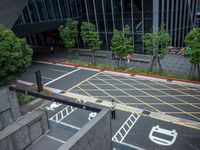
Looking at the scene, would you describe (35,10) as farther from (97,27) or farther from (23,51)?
(23,51)

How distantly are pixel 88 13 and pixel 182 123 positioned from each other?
2688 cm

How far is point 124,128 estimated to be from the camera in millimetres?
17531

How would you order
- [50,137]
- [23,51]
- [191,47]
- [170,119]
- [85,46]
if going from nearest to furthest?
[50,137]
[170,119]
[23,51]
[191,47]
[85,46]

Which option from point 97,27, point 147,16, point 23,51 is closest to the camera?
point 23,51

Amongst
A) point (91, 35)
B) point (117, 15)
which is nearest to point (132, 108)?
point (91, 35)

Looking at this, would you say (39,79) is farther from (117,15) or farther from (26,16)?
(117,15)

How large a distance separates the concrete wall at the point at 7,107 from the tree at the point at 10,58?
1.68m

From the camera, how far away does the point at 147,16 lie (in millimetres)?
32250

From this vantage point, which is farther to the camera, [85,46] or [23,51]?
[85,46]

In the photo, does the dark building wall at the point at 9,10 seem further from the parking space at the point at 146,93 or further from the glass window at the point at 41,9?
the parking space at the point at 146,93

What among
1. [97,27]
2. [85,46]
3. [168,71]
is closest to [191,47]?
[168,71]

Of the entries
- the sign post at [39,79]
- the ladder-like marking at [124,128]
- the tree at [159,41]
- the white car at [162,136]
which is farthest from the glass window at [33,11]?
the white car at [162,136]

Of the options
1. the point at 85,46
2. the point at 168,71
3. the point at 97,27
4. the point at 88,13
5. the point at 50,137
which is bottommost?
the point at 50,137

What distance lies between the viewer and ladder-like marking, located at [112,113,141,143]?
54.0 ft
